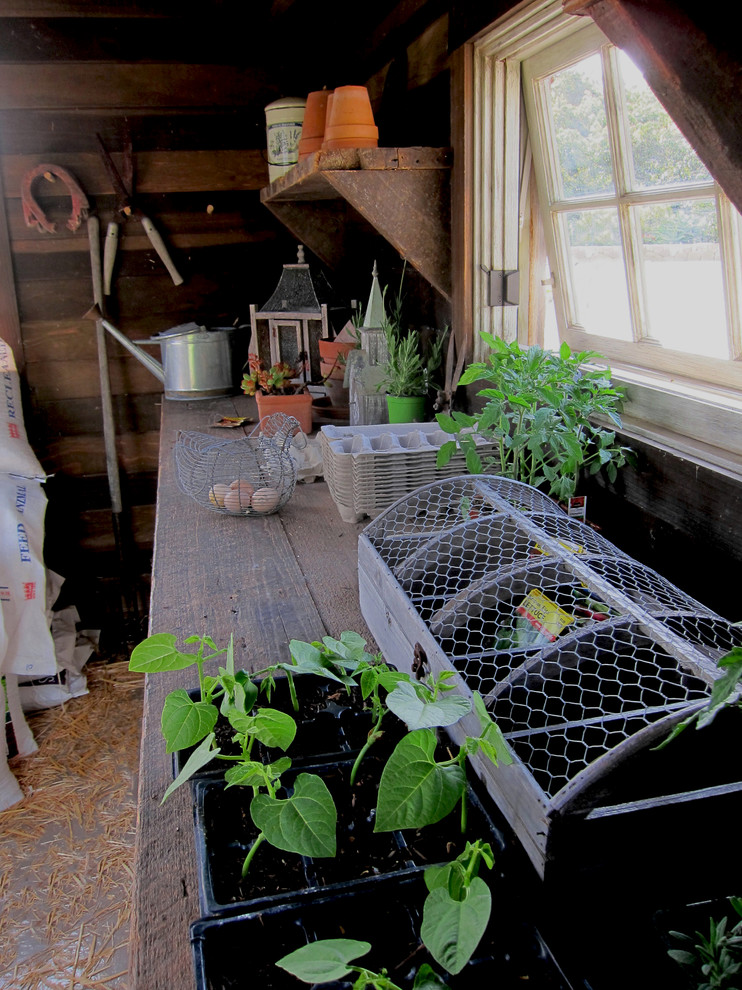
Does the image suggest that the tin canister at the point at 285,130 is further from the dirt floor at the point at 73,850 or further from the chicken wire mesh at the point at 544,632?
the dirt floor at the point at 73,850

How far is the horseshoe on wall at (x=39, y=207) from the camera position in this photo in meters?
3.25

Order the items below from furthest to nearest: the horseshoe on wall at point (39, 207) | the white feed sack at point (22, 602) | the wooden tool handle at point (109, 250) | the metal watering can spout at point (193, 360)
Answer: the wooden tool handle at point (109, 250) < the horseshoe on wall at point (39, 207) < the metal watering can spout at point (193, 360) < the white feed sack at point (22, 602)

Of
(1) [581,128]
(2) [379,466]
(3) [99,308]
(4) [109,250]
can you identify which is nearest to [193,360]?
(3) [99,308]

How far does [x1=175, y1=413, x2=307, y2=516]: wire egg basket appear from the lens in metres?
1.80

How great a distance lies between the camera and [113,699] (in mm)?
3123

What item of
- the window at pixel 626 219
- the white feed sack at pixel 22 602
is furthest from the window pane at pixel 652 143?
the white feed sack at pixel 22 602

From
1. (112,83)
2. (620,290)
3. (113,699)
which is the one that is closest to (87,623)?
(113,699)

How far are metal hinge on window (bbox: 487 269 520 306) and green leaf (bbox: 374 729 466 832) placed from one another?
1.50 metres

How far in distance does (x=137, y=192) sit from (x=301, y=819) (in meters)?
3.31

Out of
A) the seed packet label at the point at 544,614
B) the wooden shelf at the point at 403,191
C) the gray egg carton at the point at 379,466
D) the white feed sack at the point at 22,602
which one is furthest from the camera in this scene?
the white feed sack at the point at 22,602

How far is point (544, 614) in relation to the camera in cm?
92

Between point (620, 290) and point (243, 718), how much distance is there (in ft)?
4.36

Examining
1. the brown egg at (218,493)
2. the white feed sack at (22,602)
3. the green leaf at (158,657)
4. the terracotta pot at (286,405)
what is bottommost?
the white feed sack at (22,602)

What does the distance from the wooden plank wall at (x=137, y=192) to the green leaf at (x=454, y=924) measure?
8.96 feet
